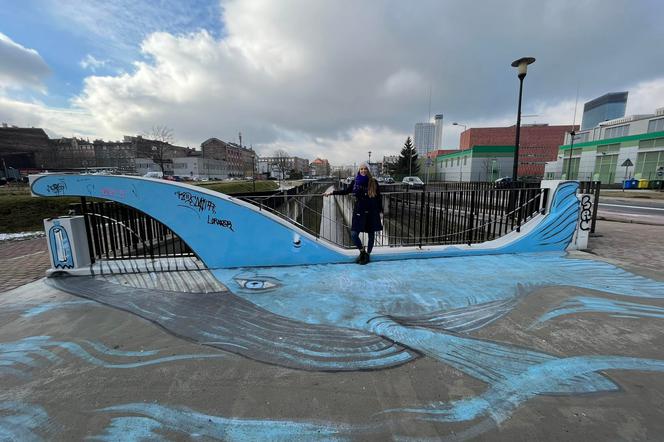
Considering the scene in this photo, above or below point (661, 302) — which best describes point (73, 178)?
above

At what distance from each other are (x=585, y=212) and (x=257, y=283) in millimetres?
7233

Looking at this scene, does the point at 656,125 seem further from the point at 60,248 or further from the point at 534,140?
the point at 60,248

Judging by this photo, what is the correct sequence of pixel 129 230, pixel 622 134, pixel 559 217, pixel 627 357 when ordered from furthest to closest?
1. pixel 622 134
2. pixel 559 217
3. pixel 129 230
4. pixel 627 357

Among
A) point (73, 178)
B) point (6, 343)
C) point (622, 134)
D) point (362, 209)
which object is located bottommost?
point (6, 343)

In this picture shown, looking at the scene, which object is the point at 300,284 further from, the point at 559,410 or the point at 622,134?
the point at 622,134

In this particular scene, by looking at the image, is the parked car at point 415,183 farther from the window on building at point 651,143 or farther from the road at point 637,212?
the window on building at point 651,143

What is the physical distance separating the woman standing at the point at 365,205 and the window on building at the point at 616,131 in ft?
185

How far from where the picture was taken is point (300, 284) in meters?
4.52

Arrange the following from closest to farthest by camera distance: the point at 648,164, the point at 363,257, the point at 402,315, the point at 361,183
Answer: the point at 402,315 < the point at 361,183 < the point at 363,257 < the point at 648,164

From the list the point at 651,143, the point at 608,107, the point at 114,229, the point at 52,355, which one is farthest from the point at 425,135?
the point at 52,355

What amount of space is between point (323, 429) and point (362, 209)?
3.89 m

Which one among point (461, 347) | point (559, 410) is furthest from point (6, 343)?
point (559, 410)

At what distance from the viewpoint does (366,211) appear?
5402 mm

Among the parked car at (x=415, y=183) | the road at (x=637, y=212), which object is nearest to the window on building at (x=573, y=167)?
the parked car at (x=415, y=183)
